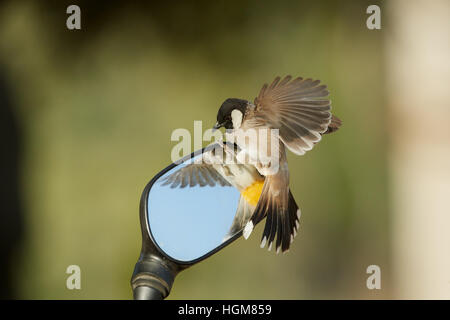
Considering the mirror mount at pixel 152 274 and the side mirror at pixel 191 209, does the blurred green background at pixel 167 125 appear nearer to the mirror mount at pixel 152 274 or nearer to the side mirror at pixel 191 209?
the side mirror at pixel 191 209

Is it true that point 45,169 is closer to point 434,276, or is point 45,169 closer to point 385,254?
point 385,254

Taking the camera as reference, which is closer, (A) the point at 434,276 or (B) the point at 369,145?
(A) the point at 434,276

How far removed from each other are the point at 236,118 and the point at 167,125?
→ 2.01 ft

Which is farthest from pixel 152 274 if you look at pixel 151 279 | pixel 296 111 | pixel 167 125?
pixel 167 125

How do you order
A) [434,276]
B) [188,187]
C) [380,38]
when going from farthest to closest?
[380,38], [434,276], [188,187]

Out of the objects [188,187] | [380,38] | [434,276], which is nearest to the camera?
[188,187]

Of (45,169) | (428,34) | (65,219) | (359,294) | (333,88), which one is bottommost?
(359,294)

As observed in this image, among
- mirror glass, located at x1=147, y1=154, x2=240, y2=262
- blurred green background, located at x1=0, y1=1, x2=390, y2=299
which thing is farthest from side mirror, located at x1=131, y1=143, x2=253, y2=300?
blurred green background, located at x1=0, y1=1, x2=390, y2=299

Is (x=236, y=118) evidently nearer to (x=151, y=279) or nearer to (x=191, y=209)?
(x=191, y=209)

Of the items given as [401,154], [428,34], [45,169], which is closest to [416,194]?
[401,154]

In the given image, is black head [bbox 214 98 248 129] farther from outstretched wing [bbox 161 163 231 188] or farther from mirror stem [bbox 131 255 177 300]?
mirror stem [bbox 131 255 177 300]

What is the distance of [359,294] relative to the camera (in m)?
1.17

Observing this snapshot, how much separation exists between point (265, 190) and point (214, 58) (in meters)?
0.72

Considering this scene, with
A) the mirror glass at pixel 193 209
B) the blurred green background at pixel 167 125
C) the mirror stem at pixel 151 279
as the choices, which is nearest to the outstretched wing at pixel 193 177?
the mirror glass at pixel 193 209
